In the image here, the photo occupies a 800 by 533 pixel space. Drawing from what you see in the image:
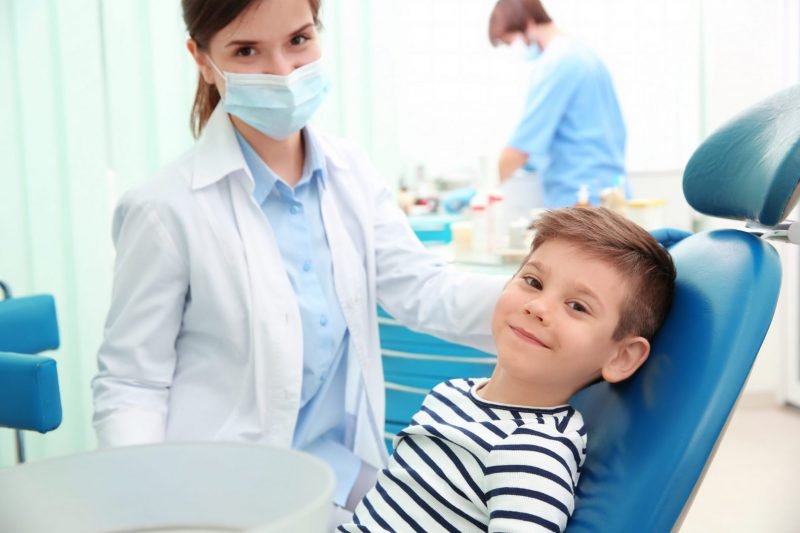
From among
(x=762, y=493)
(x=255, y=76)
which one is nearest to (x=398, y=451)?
(x=255, y=76)

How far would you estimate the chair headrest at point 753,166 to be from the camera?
0.95m

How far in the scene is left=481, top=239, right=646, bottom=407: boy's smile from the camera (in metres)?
1.09

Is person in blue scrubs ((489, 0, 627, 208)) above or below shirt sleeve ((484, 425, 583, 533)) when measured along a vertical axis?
above

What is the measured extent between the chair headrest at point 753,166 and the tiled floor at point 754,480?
5.45 feet

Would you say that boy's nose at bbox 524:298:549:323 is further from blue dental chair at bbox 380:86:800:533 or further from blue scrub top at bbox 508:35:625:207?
blue scrub top at bbox 508:35:625:207

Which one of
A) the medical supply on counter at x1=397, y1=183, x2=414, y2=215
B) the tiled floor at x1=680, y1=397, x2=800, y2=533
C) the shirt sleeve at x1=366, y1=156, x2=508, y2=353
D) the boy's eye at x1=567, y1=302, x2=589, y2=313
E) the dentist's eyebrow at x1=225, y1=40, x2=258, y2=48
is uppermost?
the dentist's eyebrow at x1=225, y1=40, x2=258, y2=48

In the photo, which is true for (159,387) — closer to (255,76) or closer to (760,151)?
(255,76)

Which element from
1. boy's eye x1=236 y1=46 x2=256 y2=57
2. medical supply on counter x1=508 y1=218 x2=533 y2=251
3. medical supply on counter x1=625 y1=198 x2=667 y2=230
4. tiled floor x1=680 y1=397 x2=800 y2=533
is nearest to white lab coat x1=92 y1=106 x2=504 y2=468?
boy's eye x1=236 y1=46 x2=256 y2=57

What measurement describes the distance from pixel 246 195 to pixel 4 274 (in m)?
1.61

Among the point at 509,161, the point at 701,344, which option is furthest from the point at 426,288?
the point at 509,161

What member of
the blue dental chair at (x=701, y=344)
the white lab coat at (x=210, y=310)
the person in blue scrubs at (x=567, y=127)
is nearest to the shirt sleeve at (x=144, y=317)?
the white lab coat at (x=210, y=310)

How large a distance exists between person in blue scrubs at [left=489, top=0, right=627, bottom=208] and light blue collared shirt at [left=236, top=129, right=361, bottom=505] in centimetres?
154

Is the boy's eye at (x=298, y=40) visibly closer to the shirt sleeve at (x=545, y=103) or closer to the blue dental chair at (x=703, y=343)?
the blue dental chair at (x=703, y=343)

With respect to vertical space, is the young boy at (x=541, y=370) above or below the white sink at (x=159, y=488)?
below
